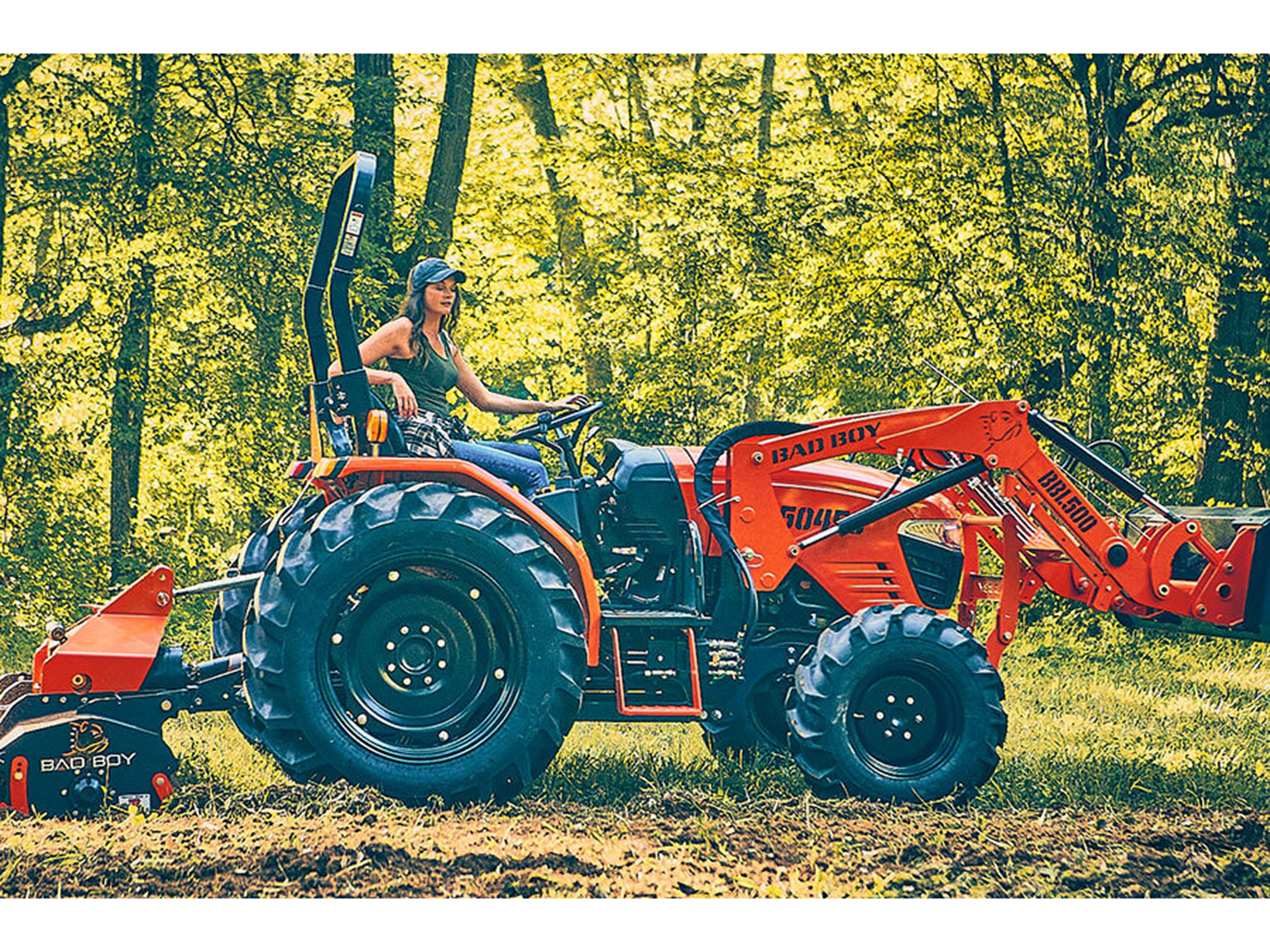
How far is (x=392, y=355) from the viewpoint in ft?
17.8

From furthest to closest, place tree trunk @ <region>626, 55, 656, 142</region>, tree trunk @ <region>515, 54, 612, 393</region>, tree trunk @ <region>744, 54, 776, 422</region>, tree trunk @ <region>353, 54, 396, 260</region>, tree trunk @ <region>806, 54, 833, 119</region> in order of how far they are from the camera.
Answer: tree trunk @ <region>626, 55, 656, 142</region>, tree trunk @ <region>515, 54, 612, 393</region>, tree trunk @ <region>806, 54, 833, 119</region>, tree trunk @ <region>744, 54, 776, 422</region>, tree trunk @ <region>353, 54, 396, 260</region>

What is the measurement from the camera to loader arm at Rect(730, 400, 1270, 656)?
18.4ft

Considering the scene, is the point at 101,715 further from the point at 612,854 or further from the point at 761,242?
the point at 761,242

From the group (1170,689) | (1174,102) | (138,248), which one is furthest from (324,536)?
(1174,102)

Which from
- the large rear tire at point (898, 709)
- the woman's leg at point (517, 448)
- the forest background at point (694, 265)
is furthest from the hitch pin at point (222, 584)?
the forest background at point (694, 265)

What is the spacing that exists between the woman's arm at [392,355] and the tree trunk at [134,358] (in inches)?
150

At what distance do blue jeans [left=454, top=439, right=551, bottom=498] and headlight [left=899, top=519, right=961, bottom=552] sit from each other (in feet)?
5.48

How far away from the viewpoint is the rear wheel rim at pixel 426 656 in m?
4.79

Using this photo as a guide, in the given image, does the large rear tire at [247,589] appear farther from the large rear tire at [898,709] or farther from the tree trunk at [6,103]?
the tree trunk at [6,103]

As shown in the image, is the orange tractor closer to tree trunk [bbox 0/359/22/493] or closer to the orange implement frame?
the orange implement frame

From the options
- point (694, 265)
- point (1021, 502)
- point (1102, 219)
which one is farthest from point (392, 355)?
point (1102, 219)

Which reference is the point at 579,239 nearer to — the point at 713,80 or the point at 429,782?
the point at 713,80

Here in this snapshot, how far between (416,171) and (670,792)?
5.92 meters

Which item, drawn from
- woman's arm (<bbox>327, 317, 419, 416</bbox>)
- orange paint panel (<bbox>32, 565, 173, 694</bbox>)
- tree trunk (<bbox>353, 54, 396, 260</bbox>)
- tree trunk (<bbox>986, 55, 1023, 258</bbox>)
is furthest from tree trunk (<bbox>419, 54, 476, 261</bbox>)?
orange paint panel (<bbox>32, 565, 173, 694</bbox>)
